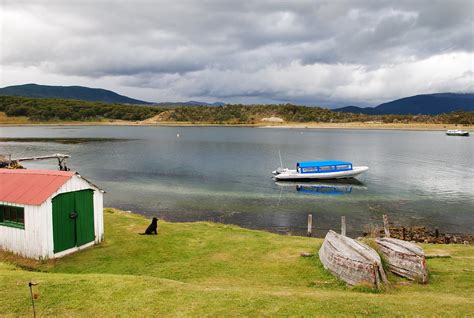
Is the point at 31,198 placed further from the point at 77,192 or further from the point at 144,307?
the point at 144,307

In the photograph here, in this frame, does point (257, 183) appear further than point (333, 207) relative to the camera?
Yes

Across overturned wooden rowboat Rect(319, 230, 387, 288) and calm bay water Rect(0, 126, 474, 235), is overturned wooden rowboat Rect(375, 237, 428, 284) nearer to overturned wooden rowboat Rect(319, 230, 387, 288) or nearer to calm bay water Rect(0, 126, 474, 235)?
overturned wooden rowboat Rect(319, 230, 387, 288)

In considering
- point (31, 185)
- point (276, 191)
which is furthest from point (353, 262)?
point (276, 191)

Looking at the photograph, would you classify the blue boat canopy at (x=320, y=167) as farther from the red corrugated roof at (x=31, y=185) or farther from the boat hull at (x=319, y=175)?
the red corrugated roof at (x=31, y=185)

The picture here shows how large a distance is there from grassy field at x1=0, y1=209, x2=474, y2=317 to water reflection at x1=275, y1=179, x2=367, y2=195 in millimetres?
27796

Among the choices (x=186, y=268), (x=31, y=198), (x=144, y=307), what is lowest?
(x=186, y=268)

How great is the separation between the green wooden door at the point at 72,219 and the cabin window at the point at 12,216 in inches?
66.1

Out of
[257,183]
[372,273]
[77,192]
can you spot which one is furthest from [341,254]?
[257,183]

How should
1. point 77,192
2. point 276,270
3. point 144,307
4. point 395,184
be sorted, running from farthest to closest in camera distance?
point 395,184 → point 77,192 → point 276,270 → point 144,307

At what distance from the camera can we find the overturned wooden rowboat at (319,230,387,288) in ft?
48.2

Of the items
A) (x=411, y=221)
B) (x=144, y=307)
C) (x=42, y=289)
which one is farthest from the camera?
(x=411, y=221)

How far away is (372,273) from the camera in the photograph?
1465cm

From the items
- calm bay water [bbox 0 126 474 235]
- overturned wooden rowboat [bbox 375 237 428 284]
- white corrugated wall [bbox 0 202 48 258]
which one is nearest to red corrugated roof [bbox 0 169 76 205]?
white corrugated wall [bbox 0 202 48 258]

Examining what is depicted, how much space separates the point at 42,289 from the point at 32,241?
686 cm
